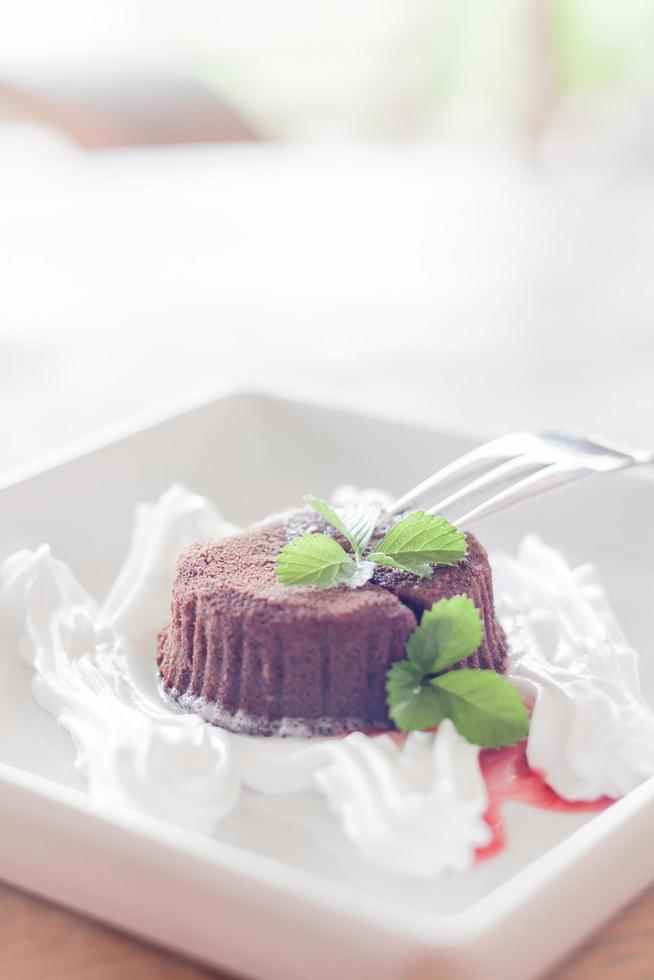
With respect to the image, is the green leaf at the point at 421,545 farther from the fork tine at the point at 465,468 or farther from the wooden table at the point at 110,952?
the wooden table at the point at 110,952

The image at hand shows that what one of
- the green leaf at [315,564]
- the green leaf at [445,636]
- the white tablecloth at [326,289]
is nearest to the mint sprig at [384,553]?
the green leaf at [315,564]

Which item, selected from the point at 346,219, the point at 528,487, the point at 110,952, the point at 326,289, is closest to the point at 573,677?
the point at 528,487

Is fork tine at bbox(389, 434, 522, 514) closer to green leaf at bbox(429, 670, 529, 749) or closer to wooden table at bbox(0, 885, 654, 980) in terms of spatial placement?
green leaf at bbox(429, 670, 529, 749)

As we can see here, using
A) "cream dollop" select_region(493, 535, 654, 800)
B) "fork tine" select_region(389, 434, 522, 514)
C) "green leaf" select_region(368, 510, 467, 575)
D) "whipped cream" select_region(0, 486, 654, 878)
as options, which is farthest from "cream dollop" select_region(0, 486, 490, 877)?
"fork tine" select_region(389, 434, 522, 514)

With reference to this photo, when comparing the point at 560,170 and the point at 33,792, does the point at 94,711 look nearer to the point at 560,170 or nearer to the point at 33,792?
the point at 33,792

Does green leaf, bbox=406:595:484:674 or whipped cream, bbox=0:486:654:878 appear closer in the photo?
whipped cream, bbox=0:486:654:878

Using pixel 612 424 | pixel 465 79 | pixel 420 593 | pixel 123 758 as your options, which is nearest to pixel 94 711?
pixel 123 758
